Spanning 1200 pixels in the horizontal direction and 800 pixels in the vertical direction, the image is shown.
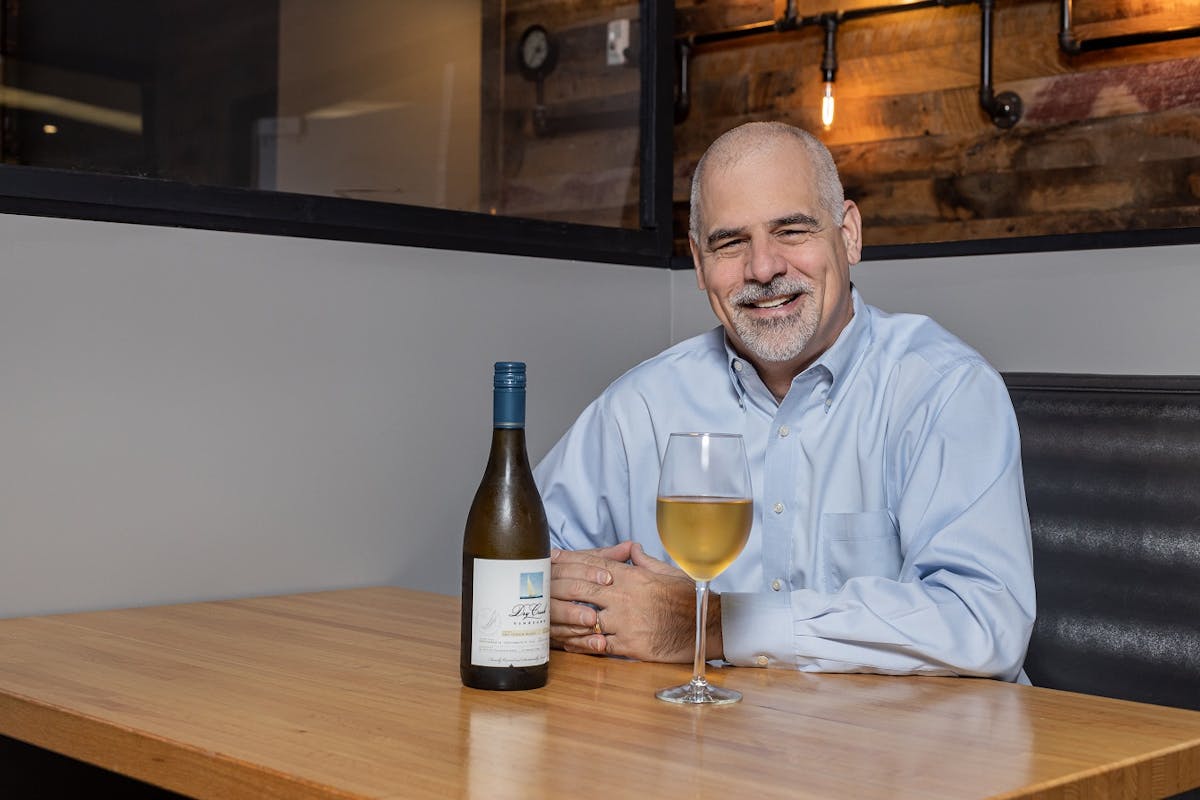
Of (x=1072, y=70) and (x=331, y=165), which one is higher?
(x=1072, y=70)

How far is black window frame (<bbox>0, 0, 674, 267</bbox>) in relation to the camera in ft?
5.32

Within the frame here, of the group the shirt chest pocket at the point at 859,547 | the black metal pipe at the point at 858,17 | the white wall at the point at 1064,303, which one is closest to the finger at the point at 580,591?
the shirt chest pocket at the point at 859,547

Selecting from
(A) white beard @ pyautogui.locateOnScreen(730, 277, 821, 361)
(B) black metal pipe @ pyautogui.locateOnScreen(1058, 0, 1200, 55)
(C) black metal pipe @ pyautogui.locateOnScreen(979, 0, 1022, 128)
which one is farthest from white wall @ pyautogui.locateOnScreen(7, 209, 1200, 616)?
(C) black metal pipe @ pyautogui.locateOnScreen(979, 0, 1022, 128)

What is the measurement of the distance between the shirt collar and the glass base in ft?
1.89

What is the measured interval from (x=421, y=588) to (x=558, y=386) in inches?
16.3

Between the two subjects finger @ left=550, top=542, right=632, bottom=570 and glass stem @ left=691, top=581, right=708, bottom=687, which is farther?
finger @ left=550, top=542, right=632, bottom=570

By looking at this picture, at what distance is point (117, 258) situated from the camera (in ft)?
5.41

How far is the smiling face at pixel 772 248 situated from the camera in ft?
5.15

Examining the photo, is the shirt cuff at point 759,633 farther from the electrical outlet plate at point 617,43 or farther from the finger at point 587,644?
the electrical outlet plate at point 617,43

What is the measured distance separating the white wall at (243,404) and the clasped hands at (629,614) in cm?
62

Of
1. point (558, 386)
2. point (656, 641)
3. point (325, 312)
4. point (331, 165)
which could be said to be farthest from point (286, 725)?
point (331, 165)

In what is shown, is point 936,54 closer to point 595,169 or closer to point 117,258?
point 595,169

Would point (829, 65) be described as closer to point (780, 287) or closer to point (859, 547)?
point (780, 287)

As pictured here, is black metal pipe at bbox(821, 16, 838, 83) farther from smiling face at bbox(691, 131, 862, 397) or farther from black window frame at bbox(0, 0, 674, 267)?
smiling face at bbox(691, 131, 862, 397)
